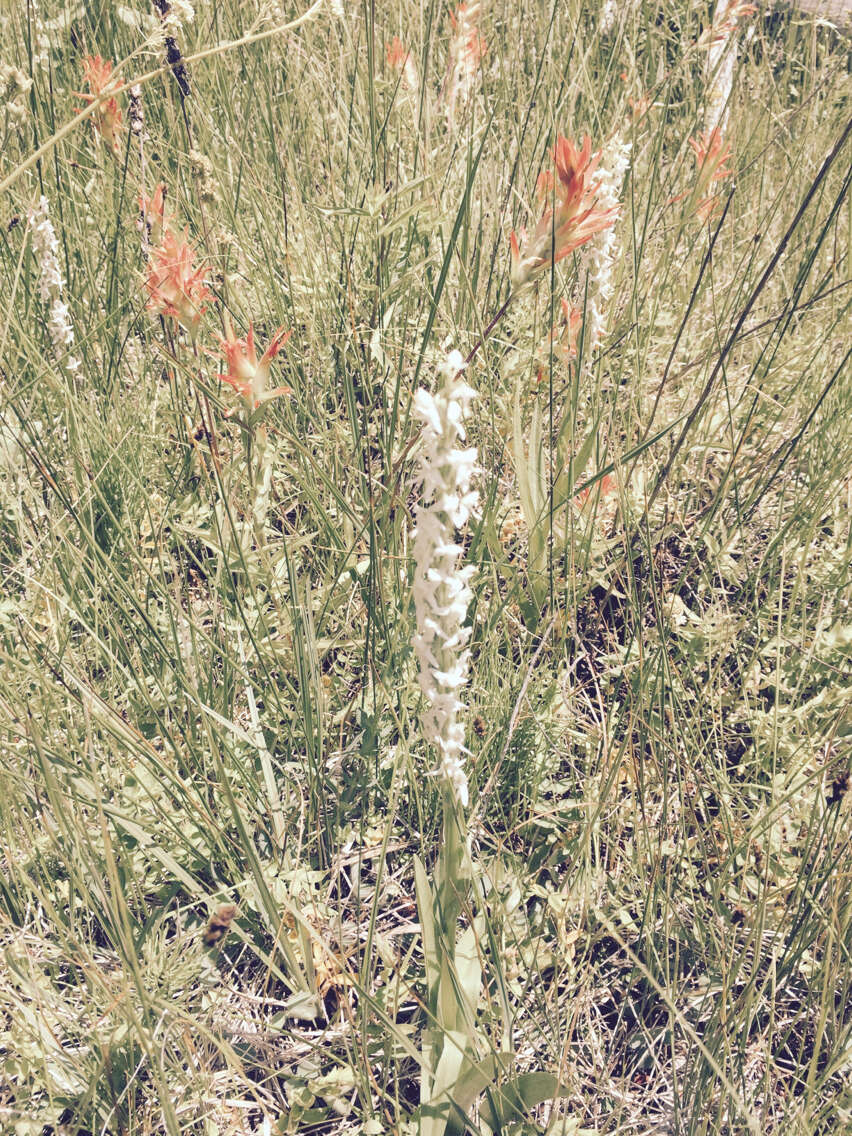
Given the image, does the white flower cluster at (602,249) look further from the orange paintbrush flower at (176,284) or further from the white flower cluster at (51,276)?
the white flower cluster at (51,276)

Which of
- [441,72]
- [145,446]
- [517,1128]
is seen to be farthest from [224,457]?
[441,72]

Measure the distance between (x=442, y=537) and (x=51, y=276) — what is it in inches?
46.8

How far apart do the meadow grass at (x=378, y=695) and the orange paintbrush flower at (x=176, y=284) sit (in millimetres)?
79

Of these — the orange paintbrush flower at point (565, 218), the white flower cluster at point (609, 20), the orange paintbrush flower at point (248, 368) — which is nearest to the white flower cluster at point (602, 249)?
the orange paintbrush flower at point (565, 218)

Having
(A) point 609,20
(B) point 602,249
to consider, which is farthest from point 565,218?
(A) point 609,20

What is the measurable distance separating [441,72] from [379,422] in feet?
4.81

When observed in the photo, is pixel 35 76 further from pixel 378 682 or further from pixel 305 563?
pixel 378 682

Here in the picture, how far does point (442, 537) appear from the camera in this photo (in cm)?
69

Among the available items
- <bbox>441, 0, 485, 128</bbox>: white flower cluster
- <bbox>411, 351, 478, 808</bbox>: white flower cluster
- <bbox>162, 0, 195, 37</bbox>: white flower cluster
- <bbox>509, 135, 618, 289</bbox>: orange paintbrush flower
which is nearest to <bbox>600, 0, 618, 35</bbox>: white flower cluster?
<bbox>441, 0, 485, 128</bbox>: white flower cluster

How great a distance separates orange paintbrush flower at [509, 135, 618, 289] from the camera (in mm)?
1116

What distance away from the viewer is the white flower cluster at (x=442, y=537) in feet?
2.18

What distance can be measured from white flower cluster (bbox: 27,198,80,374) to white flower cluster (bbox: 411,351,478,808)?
3.48 ft

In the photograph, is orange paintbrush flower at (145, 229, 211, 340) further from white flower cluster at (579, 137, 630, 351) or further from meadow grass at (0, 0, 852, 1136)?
white flower cluster at (579, 137, 630, 351)

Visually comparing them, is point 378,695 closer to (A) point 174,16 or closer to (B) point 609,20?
(A) point 174,16
